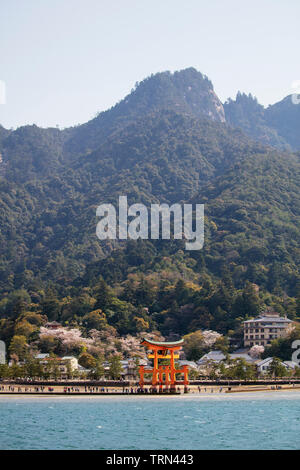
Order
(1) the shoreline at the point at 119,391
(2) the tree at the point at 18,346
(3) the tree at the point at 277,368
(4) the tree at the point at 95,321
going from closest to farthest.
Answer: (1) the shoreline at the point at 119,391, (3) the tree at the point at 277,368, (2) the tree at the point at 18,346, (4) the tree at the point at 95,321

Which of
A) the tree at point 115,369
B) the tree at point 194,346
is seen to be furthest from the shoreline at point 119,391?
the tree at point 194,346

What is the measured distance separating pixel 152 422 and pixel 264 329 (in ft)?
193

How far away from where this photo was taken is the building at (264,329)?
359 feet

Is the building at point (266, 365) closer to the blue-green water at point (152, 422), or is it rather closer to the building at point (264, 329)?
the building at point (264, 329)

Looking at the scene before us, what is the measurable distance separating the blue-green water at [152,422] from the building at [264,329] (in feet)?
115

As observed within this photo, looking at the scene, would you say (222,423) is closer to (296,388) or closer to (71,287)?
(296,388)

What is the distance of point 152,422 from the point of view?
174 feet

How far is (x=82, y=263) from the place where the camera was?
184 m

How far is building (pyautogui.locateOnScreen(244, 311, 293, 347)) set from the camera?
10950cm

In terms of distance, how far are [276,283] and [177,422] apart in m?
A: 80.8

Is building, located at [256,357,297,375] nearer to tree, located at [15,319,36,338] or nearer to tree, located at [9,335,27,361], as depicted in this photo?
tree, located at [9,335,27,361]

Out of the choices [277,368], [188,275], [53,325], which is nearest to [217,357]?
[277,368]

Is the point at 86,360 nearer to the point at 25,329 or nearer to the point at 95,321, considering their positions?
the point at 95,321

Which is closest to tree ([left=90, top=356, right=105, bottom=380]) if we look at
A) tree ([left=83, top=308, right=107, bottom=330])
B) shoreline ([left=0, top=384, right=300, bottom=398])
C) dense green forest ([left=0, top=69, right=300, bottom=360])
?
shoreline ([left=0, top=384, right=300, bottom=398])
